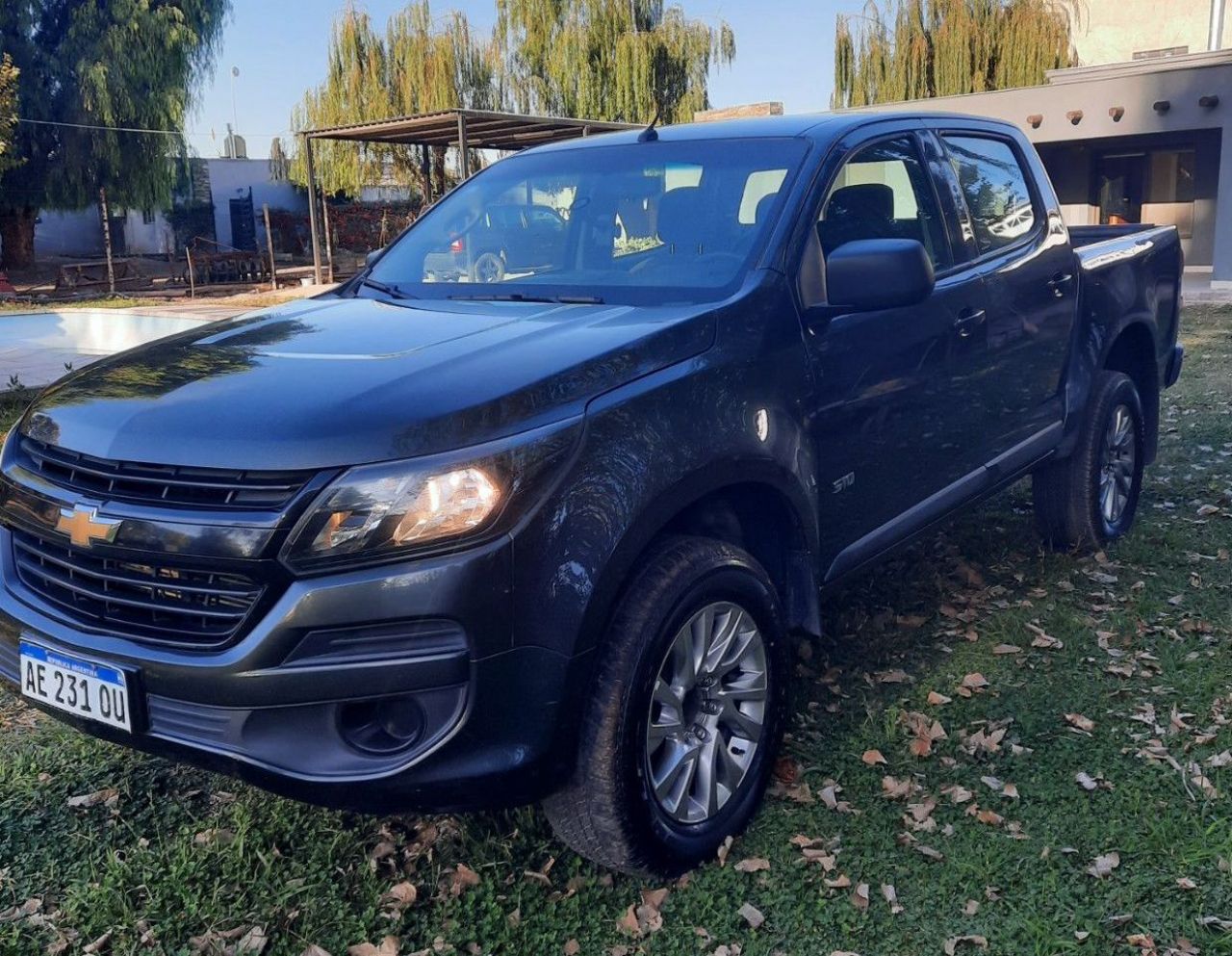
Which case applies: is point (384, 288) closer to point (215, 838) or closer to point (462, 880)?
point (215, 838)

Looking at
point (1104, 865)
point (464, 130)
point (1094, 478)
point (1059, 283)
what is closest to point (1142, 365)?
point (1094, 478)

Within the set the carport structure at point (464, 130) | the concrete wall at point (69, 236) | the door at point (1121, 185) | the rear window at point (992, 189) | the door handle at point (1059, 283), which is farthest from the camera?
the concrete wall at point (69, 236)

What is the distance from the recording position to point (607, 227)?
12.6 ft

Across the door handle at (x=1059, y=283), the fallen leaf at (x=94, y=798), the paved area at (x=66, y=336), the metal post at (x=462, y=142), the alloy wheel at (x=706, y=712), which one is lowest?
the fallen leaf at (x=94, y=798)

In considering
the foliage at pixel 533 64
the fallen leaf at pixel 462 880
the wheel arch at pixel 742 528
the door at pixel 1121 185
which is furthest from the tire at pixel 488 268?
the foliage at pixel 533 64

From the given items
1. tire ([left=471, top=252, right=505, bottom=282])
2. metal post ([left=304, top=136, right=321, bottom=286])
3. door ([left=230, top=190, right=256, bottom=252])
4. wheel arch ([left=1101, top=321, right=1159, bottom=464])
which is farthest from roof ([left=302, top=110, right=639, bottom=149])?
door ([left=230, top=190, right=256, bottom=252])

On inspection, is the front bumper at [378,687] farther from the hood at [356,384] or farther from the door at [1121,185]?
the door at [1121,185]

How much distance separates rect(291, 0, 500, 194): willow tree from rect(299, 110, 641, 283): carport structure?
23.0 ft

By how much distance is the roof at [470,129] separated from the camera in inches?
758

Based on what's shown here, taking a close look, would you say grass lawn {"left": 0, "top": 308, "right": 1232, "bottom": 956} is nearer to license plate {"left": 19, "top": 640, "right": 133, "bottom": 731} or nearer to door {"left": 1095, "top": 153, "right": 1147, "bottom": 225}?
license plate {"left": 19, "top": 640, "right": 133, "bottom": 731}

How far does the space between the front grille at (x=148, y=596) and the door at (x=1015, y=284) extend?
275cm

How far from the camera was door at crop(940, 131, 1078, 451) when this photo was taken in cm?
433

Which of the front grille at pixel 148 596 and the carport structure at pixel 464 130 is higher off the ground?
the carport structure at pixel 464 130

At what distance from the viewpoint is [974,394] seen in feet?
13.7
